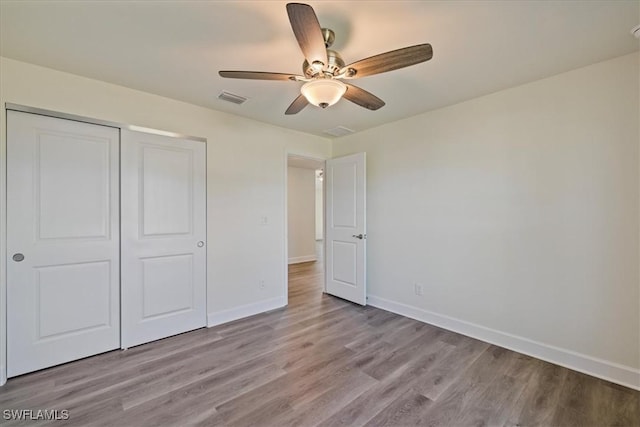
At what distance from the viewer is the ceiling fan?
143cm

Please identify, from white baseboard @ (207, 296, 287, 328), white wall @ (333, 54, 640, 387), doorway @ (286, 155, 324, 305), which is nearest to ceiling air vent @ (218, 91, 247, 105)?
white wall @ (333, 54, 640, 387)

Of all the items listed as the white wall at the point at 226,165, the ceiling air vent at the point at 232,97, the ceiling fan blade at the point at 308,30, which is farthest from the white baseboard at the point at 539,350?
the ceiling air vent at the point at 232,97

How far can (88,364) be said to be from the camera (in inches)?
93.3

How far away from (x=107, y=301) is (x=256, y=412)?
5.81ft

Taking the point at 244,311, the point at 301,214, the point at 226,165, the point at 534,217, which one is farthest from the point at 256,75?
the point at 301,214

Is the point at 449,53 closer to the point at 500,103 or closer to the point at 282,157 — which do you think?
the point at 500,103

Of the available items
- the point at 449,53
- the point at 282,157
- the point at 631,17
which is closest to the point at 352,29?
the point at 449,53

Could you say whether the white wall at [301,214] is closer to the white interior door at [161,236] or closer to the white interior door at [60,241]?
the white interior door at [161,236]

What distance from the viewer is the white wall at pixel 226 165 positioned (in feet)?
7.46

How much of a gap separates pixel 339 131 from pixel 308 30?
2.63 metres

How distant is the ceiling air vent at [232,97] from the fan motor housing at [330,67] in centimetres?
128

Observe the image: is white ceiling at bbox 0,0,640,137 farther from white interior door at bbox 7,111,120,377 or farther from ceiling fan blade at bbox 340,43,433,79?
white interior door at bbox 7,111,120,377

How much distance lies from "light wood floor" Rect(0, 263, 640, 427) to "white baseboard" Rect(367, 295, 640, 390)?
0.08 m

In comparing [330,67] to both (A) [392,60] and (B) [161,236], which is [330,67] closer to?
(A) [392,60]
